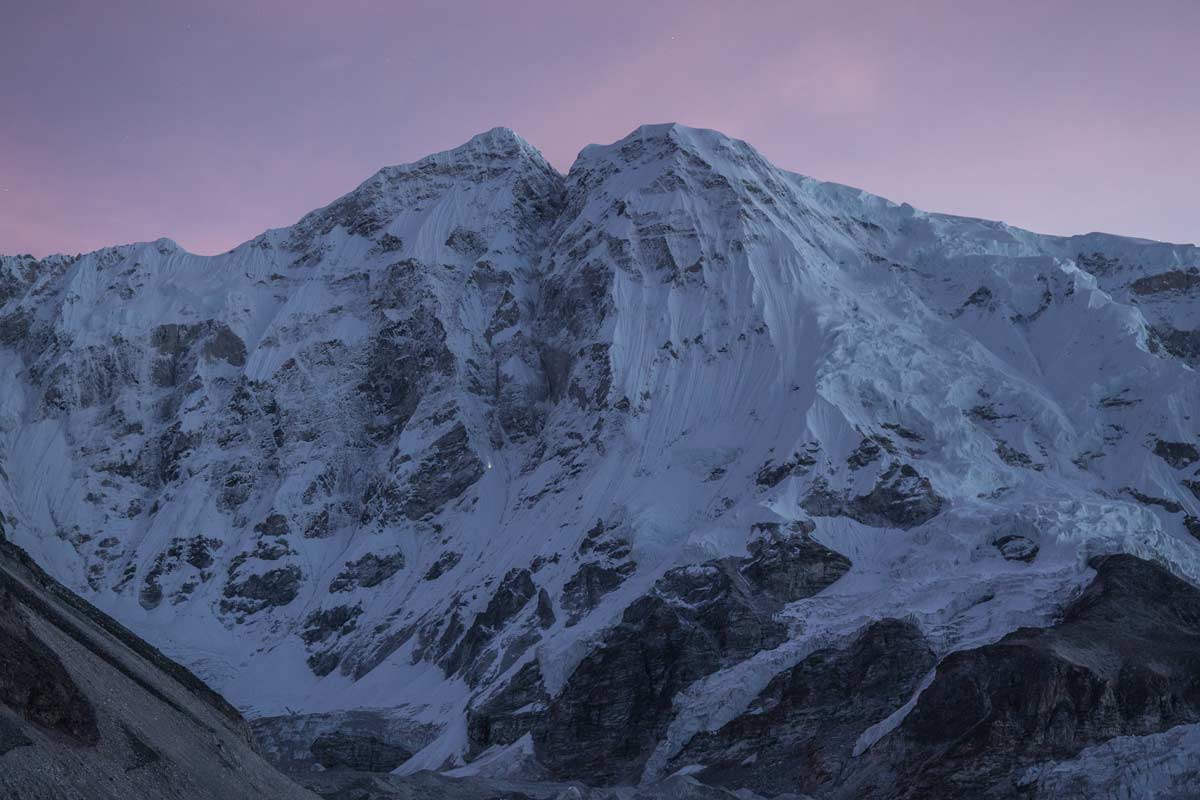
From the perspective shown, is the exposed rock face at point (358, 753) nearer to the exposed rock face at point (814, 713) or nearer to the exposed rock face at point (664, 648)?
the exposed rock face at point (664, 648)

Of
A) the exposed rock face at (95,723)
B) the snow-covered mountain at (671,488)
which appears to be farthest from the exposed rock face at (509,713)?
the exposed rock face at (95,723)

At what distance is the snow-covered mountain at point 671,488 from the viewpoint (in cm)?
9562

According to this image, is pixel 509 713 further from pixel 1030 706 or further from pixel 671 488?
pixel 1030 706

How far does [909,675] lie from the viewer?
96.9 meters

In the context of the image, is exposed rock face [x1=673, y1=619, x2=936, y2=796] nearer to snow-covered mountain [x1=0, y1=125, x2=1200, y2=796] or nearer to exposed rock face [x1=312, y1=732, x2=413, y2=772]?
snow-covered mountain [x1=0, y1=125, x2=1200, y2=796]

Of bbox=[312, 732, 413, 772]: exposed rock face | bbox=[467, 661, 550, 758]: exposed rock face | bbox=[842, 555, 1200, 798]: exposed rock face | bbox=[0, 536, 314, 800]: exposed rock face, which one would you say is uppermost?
bbox=[0, 536, 314, 800]: exposed rock face

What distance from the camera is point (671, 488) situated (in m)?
136

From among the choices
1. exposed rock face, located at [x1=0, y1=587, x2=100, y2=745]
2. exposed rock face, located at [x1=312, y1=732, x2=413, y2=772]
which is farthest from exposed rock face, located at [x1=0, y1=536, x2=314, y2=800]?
exposed rock face, located at [x1=312, y1=732, x2=413, y2=772]

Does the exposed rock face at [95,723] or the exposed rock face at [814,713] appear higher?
the exposed rock face at [95,723]

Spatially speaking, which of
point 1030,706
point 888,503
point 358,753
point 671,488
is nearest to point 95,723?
point 1030,706

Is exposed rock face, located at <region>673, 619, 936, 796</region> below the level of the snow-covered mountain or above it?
below

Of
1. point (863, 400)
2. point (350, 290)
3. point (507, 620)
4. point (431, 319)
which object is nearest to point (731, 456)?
point (863, 400)

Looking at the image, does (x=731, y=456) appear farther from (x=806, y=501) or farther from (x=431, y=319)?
(x=431, y=319)

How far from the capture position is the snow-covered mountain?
95625 millimetres
